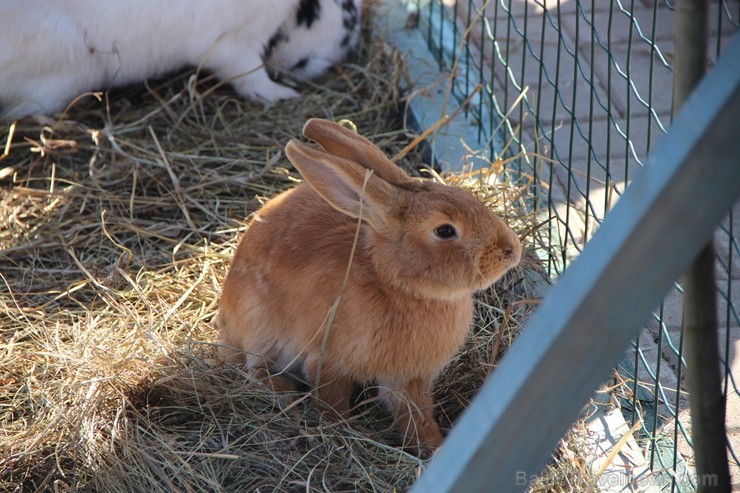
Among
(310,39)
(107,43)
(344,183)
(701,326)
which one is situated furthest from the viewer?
(310,39)

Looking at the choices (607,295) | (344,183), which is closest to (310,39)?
(344,183)

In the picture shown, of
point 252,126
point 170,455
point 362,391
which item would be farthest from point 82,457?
point 252,126

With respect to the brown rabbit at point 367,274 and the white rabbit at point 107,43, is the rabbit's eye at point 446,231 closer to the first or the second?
the brown rabbit at point 367,274

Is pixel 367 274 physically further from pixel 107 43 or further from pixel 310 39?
pixel 310 39

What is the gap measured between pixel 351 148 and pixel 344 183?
13cm

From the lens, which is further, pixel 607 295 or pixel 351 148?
pixel 351 148

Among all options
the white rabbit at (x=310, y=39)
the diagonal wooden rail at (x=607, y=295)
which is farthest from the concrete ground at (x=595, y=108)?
the diagonal wooden rail at (x=607, y=295)

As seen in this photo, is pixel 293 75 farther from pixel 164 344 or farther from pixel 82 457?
pixel 82 457

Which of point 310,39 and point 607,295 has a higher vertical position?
point 607,295

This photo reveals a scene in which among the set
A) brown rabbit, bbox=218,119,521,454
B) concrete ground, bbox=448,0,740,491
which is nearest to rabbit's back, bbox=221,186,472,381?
brown rabbit, bbox=218,119,521,454

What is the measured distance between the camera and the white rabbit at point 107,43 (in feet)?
12.3

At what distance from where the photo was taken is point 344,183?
2.16 meters

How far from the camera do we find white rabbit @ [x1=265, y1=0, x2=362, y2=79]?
13.9 ft

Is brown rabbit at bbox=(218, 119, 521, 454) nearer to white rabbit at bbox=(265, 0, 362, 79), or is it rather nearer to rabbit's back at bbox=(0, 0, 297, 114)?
rabbit's back at bbox=(0, 0, 297, 114)
